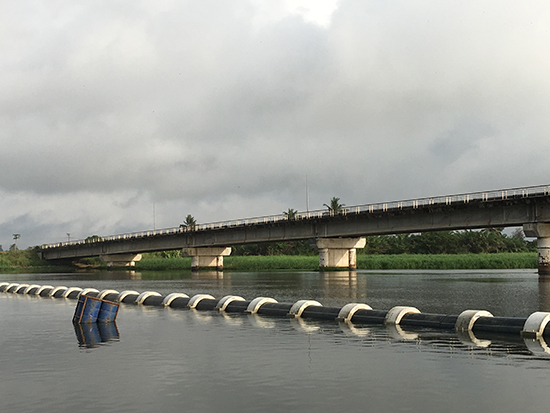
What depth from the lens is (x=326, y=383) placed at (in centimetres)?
1421

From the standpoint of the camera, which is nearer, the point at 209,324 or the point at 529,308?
the point at 209,324

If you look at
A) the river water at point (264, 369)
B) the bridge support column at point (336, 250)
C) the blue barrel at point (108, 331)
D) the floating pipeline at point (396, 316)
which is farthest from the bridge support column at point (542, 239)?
the blue barrel at point (108, 331)

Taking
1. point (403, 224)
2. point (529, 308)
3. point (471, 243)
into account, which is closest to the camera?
point (529, 308)

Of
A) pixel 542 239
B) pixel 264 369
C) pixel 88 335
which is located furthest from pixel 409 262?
pixel 264 369

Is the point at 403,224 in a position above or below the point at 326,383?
above

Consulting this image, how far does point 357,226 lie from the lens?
91250mm

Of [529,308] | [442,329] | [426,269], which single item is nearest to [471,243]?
[426,269]

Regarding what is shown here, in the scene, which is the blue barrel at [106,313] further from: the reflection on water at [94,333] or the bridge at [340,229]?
the bridge at [340,229]

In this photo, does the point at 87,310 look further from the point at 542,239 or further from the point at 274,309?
the point at 542,239

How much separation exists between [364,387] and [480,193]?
6578cm

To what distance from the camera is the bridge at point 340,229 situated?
7325 cm

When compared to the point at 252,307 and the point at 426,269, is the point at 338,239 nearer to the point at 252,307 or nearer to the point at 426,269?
the point at 426,269

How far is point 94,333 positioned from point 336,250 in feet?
251

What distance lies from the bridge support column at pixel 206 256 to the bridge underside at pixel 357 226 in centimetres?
132
